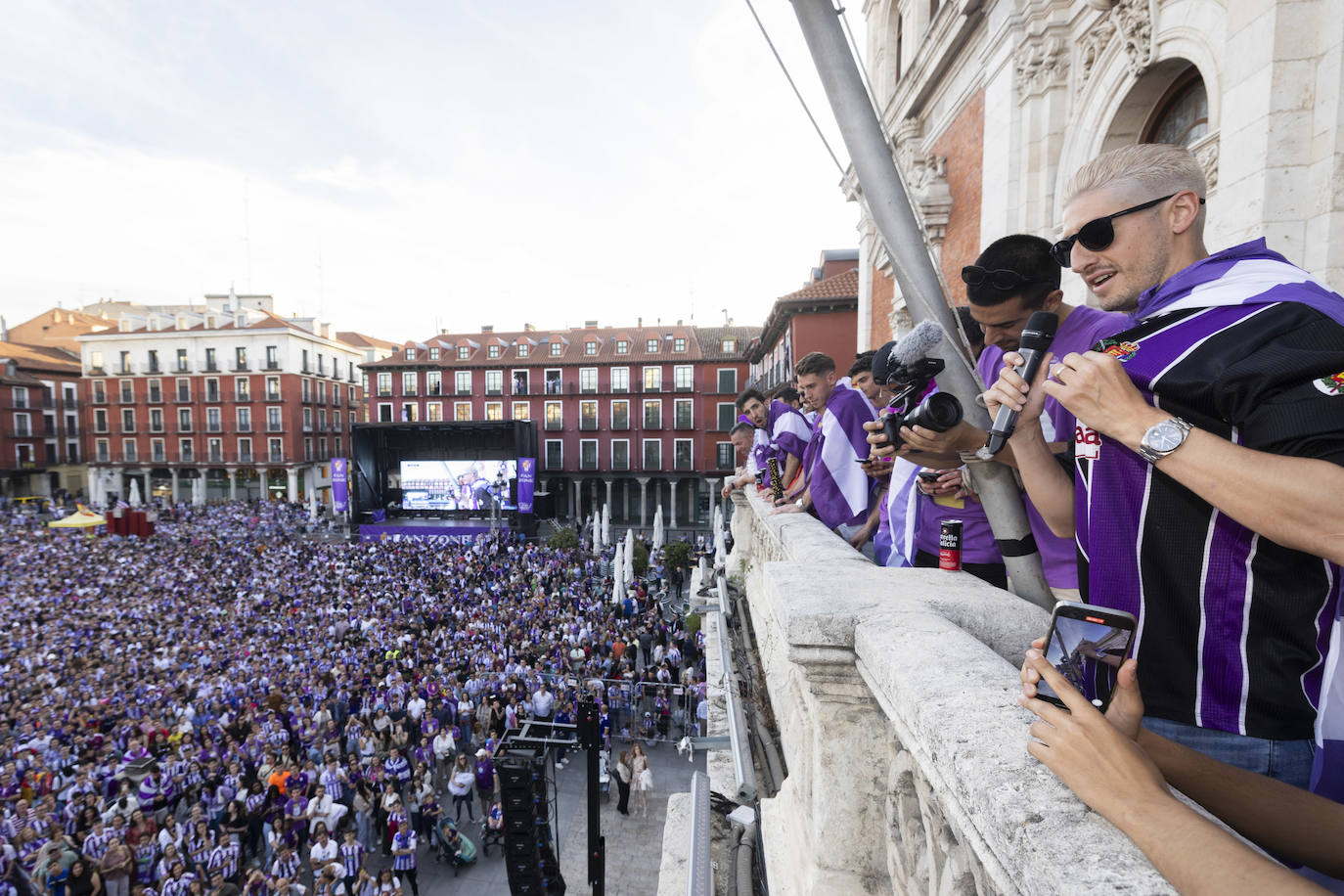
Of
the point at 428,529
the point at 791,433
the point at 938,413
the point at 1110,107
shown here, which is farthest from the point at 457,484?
the point at 938,413

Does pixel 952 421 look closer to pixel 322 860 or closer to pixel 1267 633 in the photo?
pixel 1267 633

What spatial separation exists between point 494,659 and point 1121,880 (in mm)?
Answer: 12562

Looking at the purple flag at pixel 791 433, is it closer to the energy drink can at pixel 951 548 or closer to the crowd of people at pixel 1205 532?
the energy drink can at pixel 951 548

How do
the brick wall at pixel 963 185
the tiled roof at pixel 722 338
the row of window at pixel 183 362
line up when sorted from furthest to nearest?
the row of window at pixel 183 362 → the tiled roof at pixel 722 338 → the brick wall at pixel 963 185

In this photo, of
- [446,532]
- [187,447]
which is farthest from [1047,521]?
[187,447]

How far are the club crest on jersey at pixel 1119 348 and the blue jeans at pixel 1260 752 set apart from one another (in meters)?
0.67

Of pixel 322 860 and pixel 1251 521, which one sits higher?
pixel 1251 521

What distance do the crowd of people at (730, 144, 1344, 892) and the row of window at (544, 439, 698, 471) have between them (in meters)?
A: 33.5

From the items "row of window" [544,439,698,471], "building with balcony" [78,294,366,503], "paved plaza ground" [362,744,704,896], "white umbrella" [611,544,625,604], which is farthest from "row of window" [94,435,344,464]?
"paved plaza ground" [362,744,704,896]

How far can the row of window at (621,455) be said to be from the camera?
35.0 metres

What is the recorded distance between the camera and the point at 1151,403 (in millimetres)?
1105

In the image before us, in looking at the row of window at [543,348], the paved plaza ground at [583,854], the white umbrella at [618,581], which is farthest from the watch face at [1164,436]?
the row of window at [543,348]

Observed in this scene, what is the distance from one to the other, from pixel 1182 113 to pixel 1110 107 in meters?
0.55

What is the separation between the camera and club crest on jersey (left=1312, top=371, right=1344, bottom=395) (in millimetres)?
848
